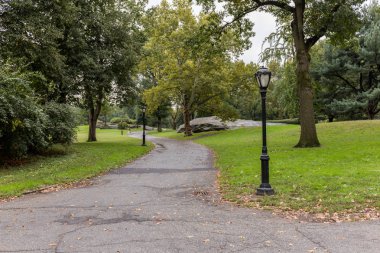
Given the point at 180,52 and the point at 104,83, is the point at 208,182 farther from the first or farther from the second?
the point at 180,52

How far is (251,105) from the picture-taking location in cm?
6544

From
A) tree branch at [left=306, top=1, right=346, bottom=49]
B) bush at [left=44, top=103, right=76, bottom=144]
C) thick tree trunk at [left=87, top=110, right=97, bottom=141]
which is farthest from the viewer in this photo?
thick tree trunk at [left=87, top=110, right=97, bottom=141]

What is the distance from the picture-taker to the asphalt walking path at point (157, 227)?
5391 mm

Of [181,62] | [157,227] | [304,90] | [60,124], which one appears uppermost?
[181,62]

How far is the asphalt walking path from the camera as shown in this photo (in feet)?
17.7

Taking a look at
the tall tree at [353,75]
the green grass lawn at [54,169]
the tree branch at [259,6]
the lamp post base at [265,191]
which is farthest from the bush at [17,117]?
the tall tree at [353,75]

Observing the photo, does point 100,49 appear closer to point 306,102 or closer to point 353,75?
point 306,102

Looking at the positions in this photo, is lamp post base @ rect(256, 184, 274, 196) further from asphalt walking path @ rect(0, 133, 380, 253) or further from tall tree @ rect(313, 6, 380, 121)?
tall tree @ rect(313, 6, 380, 121)

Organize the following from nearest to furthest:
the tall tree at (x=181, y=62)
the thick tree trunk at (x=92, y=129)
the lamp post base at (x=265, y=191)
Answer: the lamp post base at (x=265, y=191), the thick tree trunk at (x=92, y=129), the tall tree at (x=181, y=62)

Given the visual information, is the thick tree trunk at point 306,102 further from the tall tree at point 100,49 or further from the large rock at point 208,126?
the large rock at point 208,126

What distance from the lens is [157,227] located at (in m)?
6.43

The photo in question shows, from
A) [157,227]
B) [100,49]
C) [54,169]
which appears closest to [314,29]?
[100,49]

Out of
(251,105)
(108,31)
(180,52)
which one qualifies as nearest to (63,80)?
(108,31)

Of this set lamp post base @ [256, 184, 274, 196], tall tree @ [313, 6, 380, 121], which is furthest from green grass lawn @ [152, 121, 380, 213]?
tall tree @ [313, 6, 380, 121]
